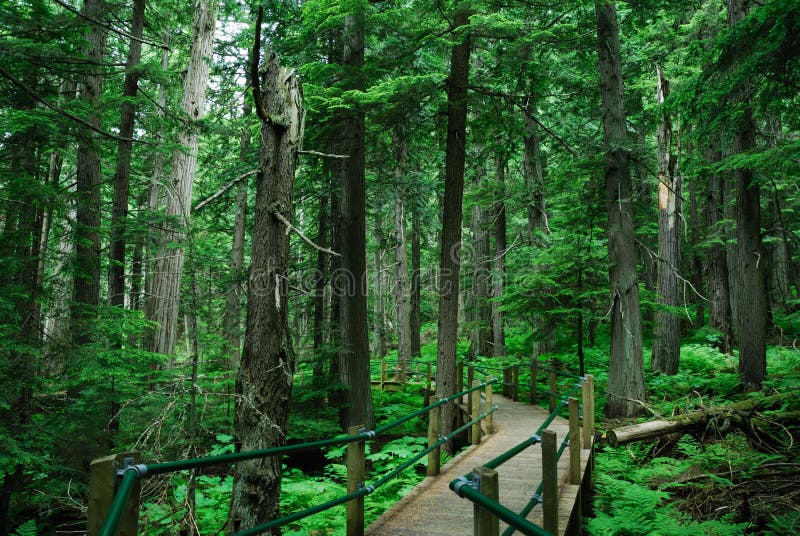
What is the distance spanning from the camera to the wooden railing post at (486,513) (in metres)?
2.51

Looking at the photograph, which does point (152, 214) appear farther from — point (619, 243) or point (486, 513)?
point (619, 243)

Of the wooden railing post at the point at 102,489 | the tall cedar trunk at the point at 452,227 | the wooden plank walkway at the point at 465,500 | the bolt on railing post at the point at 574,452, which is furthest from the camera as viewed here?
the tall cedar trunk at the point at 452,227

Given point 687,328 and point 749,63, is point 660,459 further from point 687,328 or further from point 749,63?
point 687,328

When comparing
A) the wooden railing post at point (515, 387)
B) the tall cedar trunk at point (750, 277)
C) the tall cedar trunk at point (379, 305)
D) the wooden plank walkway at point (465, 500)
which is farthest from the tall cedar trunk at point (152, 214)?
the tall cedar trunk at point (750, 277)

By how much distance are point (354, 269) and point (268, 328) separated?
5854mm

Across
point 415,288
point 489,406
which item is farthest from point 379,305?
point 489,406

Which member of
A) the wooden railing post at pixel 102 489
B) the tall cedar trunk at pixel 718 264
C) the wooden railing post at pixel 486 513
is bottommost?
the wooden railing post at pixel 486 513

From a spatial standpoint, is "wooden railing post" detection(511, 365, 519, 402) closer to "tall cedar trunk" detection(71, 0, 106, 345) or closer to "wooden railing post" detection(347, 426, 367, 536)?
"wooden railing post" detection(347, 426, 367, 536)

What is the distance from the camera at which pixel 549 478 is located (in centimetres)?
402

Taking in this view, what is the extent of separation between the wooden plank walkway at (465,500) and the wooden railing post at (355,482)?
1.12ft

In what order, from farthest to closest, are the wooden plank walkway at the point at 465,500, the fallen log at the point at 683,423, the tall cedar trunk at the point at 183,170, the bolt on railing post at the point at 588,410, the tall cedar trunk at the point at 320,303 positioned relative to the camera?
the tall cedar trunk at the point at 320,303
the tall cedar trunk at the point at 183,170
the fallen log at the point at 683,423
the bolt on railing post at the point at 588,410
the wooden plank walkway at the point at 465,500

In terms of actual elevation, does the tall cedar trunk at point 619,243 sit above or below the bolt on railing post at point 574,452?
above

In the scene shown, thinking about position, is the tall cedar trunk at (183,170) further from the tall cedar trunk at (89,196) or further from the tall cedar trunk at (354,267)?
the tall cedar trunk at (354,267)

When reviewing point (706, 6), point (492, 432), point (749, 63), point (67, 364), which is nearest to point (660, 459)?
point (492, 432)
